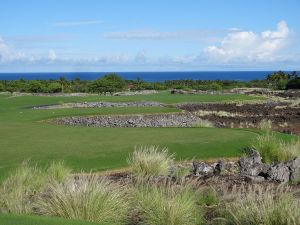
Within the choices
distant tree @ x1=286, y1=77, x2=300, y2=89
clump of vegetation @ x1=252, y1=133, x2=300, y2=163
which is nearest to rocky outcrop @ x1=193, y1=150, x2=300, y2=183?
clump of vegetation @ x1=252, y1=133, x2=300, y2=163

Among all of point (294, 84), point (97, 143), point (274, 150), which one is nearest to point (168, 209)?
point (274, 150)

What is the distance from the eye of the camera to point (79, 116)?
117 feet

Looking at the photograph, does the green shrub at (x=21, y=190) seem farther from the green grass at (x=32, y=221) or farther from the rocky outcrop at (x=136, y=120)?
the rocky outcrop at (x=136, y=120)

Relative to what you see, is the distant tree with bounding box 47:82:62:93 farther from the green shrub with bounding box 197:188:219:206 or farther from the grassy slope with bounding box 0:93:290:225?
the green shrub with bounding box 197:188:219:206

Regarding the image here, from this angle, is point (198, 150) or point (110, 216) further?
point (198, 150)

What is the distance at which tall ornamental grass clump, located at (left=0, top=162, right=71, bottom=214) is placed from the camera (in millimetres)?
9828

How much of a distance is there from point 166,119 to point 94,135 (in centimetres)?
1620

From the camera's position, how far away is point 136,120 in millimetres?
36906

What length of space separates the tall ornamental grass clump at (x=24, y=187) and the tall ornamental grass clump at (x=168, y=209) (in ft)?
6.73

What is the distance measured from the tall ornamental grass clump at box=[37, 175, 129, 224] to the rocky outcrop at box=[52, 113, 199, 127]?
2413 cm

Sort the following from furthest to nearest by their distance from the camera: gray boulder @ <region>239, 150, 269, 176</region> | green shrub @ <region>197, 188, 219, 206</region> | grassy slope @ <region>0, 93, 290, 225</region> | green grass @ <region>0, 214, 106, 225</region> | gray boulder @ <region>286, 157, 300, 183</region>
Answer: grassy slope @ <region>0, 93, 290, 225</region> → gray boulder @ <region>239, 150, 269, 176</region> → gray boulder @ <region>286, 157, 300, 183</region> → green shrub @ <region>197, 188, 219, 206</region> → green grass @ <region>0, 214, 106, 225</region>

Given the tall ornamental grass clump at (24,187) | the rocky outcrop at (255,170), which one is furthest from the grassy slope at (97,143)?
the tall ornamental grass clump at (24,187)

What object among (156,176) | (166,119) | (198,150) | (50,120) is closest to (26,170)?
(156,176)

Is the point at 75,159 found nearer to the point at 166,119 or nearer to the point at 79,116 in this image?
the point at 79,116
